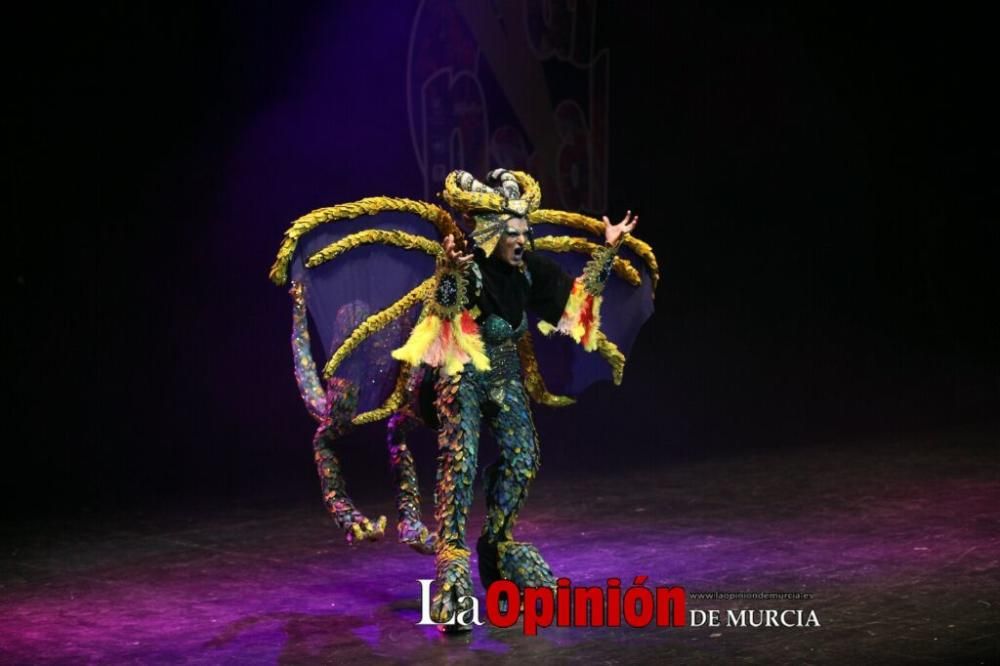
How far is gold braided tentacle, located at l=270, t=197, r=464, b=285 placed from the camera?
4.42 meters

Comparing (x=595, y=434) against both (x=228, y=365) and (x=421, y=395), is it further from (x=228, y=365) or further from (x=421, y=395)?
(x=421, y=395)

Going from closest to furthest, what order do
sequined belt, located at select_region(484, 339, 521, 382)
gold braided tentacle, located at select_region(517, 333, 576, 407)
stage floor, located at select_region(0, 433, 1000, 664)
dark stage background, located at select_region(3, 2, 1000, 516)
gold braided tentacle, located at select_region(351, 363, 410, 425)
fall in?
stage floor, located at select_region(0, 433, 1000, 664), sequined belt, located at select_region(484, 339, 521, 382), gold braided tentacle, located at select_region(351, 363, 410, 425), gold braided tentacle, located at select_region(517, 333, 576, 407), dark stage background, located at select_region(3, 2, 1000, 516)

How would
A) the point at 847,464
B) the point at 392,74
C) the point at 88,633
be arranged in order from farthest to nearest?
the point at 392,74 < the point at 847,464 < the point at 88,633

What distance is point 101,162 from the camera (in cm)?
674

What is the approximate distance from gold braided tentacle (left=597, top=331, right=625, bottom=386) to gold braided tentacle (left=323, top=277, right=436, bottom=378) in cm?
62

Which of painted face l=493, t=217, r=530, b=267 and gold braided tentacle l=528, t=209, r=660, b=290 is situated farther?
gold braided tentacle l=528, t=209, r=660, b=290

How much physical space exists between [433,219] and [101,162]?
8.73 feet

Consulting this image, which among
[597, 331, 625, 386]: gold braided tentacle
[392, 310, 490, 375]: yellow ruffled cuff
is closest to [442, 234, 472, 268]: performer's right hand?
[392, 310, 490, 375]: yellow ruffled cuff

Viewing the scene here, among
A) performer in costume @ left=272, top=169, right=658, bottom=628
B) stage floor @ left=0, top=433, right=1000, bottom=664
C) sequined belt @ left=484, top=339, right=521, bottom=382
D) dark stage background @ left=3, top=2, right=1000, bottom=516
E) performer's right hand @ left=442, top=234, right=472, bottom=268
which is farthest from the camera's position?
dark stage background @ left=3, top=2, right=1000, bottom=516

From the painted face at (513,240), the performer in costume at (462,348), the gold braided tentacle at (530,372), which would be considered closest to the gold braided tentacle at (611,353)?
the performer in costume at (462,348)

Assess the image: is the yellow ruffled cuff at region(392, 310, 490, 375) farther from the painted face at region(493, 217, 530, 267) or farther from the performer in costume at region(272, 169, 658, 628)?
the painted face at region(493, 217, 530, 267)

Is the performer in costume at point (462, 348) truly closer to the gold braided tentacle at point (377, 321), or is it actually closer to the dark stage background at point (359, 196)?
the gold braided tentacle at point (377, 321)

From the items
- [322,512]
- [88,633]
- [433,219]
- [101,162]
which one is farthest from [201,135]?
[88,633]

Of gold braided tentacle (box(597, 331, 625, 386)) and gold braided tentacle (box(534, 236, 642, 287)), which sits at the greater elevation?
gold braided tentacle (box(534, 236, 642, 287))
